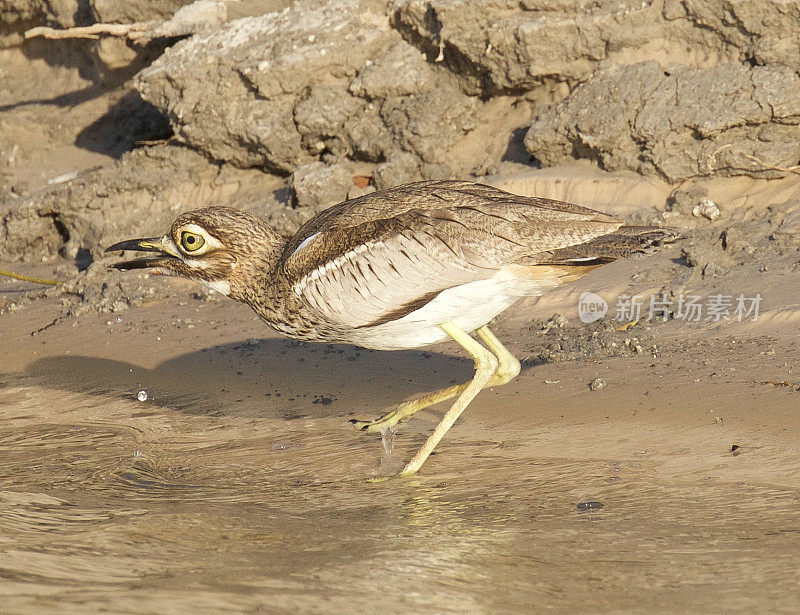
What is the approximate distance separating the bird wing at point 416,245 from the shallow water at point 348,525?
927 millimetres

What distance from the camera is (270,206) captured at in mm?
9188

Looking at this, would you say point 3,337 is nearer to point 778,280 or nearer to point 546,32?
point 546,32

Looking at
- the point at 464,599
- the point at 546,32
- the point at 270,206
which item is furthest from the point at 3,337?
the point at 464,599

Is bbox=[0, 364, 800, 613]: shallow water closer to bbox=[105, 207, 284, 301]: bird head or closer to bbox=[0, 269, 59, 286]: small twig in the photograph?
bbox=[105, 207, 284, 301]: bird head

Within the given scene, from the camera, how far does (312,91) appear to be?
935 cm

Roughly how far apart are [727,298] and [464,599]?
398 cm

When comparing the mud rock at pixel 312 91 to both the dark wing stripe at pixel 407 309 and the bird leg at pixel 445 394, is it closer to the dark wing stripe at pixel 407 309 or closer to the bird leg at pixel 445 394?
the bird leg at pixel 445 394

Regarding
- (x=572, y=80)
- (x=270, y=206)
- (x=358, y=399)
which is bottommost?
(x=358, y=399)

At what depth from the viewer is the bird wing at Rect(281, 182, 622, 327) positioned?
15.7ft

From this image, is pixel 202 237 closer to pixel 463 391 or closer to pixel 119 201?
pixel 463 391

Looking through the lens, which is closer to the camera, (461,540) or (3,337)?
(461,540)

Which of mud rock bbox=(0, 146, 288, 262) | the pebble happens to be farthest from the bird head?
mud rock bbox=(0, 146, 288, 262)

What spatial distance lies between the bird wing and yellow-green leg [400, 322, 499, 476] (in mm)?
293

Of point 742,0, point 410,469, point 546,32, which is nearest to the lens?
point 410,469
